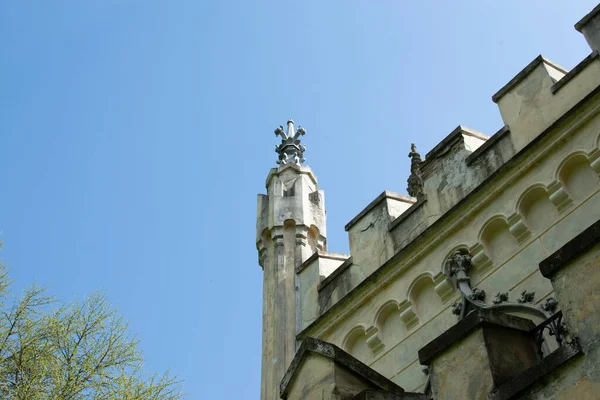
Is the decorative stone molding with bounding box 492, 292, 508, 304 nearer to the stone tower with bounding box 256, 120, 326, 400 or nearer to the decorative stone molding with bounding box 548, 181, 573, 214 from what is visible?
the decorative stone molding with bounding box 548, 181, 573, 214

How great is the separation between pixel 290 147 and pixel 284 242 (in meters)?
2.26

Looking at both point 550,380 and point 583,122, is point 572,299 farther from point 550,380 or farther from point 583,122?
point 583,122

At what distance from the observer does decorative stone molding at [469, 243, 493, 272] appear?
29.7 feet


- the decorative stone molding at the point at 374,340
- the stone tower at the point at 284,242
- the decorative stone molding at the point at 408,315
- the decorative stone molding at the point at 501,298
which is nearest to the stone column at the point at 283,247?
the stone tower at the point at 284,242

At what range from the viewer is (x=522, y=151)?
905cm

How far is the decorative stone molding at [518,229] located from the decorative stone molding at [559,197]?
1.28 feet

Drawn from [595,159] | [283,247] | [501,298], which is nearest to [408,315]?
[501,298]

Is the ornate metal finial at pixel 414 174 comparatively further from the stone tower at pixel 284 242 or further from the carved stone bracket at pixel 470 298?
the carved stone bracket at pixel 470 298

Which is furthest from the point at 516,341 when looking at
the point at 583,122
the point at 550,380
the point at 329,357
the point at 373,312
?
the point at 373,312

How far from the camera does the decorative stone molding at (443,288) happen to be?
9.32 m

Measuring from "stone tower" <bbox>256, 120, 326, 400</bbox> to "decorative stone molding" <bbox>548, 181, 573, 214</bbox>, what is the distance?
3.94 metres

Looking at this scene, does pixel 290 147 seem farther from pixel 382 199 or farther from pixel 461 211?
pixel 461 211

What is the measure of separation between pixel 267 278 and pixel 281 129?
3.27 m

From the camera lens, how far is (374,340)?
9.97 metres
